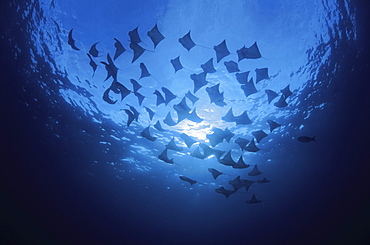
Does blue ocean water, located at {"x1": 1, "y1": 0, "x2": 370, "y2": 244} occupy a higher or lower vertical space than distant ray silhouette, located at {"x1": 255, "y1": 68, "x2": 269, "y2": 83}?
higher

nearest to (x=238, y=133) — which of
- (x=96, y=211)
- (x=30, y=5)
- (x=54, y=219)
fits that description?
(x=30, y=5)

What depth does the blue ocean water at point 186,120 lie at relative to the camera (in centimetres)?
748

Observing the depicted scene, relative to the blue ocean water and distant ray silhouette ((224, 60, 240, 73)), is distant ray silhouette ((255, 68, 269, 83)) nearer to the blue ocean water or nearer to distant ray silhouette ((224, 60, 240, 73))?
distant ray silhouette ((224, 60, 240, 73))

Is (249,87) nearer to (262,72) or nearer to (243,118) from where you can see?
(262,72)

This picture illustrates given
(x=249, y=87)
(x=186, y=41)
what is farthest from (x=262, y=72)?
(x=186, y=41)

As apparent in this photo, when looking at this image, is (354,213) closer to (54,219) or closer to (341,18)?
(341,18)

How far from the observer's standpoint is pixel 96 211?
31.2 m

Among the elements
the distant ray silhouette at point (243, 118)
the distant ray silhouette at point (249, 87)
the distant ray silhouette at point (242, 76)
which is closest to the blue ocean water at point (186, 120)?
the distant ray silhouette at point (242, 76)

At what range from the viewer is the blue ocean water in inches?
295

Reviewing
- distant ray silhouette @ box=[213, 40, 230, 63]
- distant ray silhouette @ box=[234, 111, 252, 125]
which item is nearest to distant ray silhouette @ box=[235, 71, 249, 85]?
distant ray silhouette @ box=[213, 40, 230, 63]

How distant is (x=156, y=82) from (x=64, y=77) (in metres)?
5.11

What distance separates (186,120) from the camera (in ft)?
39.7

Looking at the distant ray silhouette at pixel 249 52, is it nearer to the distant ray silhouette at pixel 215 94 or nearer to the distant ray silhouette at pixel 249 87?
the distant ray silhouette at pixel 249 87

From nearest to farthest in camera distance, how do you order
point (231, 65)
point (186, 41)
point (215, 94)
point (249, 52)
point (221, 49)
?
point (249, 52)
point (186, 41)
point (221, 49)
point (231, 65)
point (215, 94)
